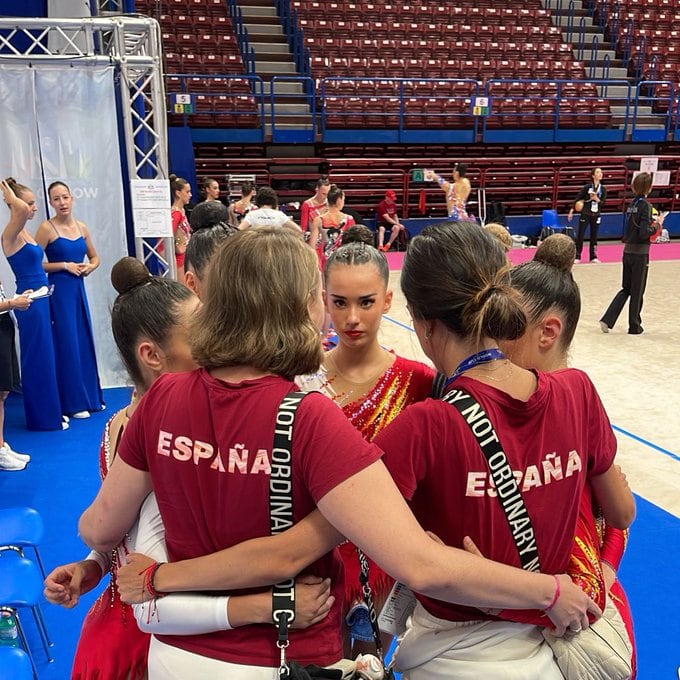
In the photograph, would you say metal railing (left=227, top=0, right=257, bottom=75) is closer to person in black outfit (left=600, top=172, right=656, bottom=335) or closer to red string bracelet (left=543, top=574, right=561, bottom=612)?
person in black outfit (left=600, top=172, right=656, bottom=335)

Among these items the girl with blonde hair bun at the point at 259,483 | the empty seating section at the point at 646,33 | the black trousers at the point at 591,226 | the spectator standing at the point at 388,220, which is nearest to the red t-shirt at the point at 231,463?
the girl with blonde hair bun at the point at 259,483

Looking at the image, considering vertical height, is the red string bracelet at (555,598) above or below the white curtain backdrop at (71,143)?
below

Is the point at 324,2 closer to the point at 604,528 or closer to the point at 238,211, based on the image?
the point at 238,211

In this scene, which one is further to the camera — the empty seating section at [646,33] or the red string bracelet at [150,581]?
the empty seating section at [646,33]

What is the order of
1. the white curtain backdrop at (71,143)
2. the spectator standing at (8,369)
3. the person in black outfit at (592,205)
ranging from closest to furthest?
the spectator standing at (8,369) → the white curtain backdrop at (71,143) → the person in black outfit at (592,205)

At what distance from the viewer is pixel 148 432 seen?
1.33 m

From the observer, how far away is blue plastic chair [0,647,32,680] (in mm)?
2109

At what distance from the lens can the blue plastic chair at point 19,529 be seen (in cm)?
281

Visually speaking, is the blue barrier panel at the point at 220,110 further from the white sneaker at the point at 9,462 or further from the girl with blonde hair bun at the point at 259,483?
the girl with blonde hair bun at the point at 259,483

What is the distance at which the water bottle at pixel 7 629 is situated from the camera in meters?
2.55

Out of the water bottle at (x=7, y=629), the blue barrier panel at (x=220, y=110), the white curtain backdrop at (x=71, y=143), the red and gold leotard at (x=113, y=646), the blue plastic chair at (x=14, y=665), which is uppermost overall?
the blue barrier panel at (x=220, y=110)

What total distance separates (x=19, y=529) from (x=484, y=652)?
7.42 feet

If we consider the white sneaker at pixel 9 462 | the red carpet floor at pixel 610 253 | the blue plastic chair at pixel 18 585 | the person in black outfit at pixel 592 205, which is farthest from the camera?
the red carpet floor at pixel 610 253

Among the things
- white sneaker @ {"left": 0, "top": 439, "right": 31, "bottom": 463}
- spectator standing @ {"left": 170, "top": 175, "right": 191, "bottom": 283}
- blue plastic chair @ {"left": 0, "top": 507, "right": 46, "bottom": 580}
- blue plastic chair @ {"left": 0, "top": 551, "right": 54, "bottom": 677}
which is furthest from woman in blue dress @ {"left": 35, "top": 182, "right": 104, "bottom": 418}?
blue plastic chair @ {"left": 0, "top": 551, "right": 54, "bottom": 677}
